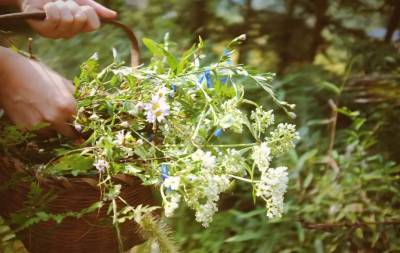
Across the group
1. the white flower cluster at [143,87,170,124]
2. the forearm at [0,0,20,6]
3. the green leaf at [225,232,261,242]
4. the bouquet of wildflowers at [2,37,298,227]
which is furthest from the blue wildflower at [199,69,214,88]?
the green leaf at [225,232,261,242]

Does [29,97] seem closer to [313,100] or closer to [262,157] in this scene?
[262,157]

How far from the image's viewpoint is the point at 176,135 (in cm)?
75

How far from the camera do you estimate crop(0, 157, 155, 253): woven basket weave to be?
69 cm

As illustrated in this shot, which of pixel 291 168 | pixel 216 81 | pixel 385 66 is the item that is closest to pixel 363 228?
pixel 291 168

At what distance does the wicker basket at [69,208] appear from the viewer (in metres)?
0.69

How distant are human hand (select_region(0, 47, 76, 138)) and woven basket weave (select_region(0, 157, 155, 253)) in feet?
0.29

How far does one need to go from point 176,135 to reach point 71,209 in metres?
0.18

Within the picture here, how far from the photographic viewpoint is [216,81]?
2.45 ft

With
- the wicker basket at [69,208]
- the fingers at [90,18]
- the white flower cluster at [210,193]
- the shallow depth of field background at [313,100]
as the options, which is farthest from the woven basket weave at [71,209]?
the shallow depth of field background at [313,100]

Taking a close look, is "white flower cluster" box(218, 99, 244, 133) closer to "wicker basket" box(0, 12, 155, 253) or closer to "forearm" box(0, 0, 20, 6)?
"wicker basket" box(0, 12, 155, 253)

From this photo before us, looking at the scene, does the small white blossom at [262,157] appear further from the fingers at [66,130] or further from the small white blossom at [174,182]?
the fingers at [66,130]

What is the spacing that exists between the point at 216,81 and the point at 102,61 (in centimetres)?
103

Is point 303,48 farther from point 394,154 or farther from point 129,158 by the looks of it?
point 129,158

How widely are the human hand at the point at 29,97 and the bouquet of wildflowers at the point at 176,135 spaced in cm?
3
